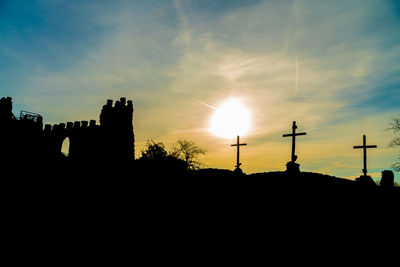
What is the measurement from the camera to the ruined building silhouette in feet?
103

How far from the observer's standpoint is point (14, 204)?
14.4 meters

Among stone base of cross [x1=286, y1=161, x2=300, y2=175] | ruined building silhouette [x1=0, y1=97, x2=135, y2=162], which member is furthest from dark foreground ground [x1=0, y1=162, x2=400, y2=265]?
ruined building silhouette [x1=0, y1=97, x2=135, y2=162]

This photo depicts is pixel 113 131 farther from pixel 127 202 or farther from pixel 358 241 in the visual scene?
pixel 358 241

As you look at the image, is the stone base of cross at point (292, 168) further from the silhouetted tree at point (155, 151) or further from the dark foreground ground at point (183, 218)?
the silhouetted tree at point (155, 151)

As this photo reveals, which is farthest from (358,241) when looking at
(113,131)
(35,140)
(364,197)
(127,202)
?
(35,140)

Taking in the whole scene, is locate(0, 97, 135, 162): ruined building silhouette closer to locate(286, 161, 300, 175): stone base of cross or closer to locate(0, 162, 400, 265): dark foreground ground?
locate(0, 162, 400, 265): dark foreground ground

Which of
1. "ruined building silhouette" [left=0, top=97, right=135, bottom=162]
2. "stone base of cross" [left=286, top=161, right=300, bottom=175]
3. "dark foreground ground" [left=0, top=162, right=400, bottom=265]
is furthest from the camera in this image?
"ruined building silhouette" [left=0, top=97, right=135, bottom=162]

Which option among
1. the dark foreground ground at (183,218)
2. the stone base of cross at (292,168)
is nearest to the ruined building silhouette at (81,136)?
the dark foreground ground at (183,218)

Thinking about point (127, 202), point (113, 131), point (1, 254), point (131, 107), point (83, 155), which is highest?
point (131, 107)

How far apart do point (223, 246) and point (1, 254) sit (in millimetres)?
9058

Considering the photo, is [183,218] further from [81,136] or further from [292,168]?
[81,136]

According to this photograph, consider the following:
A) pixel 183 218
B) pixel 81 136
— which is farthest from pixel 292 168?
pixel 81 136

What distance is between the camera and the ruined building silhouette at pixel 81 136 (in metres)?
31.5

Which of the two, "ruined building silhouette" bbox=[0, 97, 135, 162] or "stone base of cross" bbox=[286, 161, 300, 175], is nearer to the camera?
"stone base of cross" bbox=[286, 161, 300, 175]
